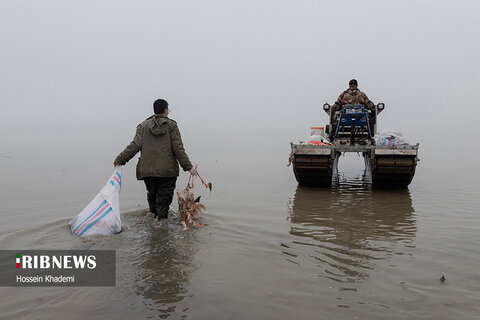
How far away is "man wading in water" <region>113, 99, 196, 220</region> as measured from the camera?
18.6 feet

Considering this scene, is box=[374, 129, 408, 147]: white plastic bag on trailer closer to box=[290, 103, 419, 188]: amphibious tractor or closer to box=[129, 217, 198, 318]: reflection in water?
box=[290, 103, 419, 188]: amphibious tractor

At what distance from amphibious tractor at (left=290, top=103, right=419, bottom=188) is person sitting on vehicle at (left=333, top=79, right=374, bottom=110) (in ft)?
0.51

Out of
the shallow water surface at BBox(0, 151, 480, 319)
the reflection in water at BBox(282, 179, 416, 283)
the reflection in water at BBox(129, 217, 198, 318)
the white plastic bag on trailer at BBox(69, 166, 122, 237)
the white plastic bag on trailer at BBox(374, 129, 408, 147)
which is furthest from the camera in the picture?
the white plastic bag on trailer at BBox(374, 129, 408, 147)

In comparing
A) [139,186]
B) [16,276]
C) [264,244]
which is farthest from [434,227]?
[139,186]

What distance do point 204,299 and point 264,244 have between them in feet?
5.90

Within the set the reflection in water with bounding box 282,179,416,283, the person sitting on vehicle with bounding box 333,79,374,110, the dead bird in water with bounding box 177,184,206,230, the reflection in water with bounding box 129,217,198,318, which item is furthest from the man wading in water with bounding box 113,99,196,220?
the person sitting on vehicle with bounding box 333,79,374,110

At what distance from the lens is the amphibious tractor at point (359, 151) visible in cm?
860

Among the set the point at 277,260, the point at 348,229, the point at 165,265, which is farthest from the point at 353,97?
the point at 165,265

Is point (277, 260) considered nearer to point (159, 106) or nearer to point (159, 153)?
point (159, 153)

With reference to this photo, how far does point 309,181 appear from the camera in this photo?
9.74 meters

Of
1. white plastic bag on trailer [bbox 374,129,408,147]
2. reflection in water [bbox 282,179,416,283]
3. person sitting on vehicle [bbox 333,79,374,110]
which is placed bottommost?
reflection in water [bbox 282,179,416,283]

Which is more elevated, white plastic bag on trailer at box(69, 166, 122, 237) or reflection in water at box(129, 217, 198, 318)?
white plastic bag on trailer at box(69, 166, 122, 237)

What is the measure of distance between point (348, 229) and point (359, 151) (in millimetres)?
3810

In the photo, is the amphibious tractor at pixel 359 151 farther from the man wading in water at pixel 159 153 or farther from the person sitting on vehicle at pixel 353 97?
the man wading in water at pixel 159 153
